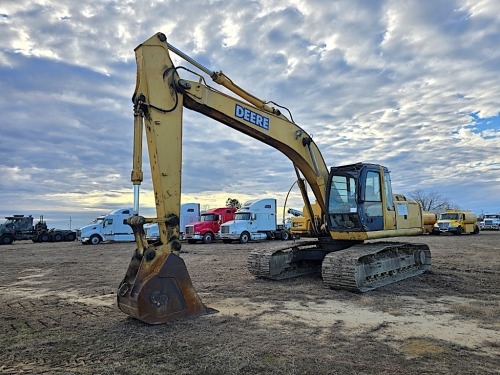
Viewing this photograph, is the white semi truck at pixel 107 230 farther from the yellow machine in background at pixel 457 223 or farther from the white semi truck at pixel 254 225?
the yellow machine in background at pixel 457 223

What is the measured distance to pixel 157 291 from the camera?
6.26 meters

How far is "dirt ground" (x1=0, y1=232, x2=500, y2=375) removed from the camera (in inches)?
185

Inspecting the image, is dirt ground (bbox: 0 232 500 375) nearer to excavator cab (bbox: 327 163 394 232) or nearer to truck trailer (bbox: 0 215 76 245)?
excavator cab (bbox: 327 163 394 232)

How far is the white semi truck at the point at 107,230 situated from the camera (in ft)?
99.3

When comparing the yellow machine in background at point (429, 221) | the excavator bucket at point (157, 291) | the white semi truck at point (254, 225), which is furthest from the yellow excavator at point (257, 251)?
the yellow machine in background at point (429, 221)

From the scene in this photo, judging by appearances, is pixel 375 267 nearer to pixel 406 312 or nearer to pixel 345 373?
pixel 406 312

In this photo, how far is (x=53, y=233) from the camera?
37.3 meters

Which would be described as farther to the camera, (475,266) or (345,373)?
(475,266)

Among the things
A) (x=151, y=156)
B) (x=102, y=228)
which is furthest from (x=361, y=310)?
(x=102, y=228)

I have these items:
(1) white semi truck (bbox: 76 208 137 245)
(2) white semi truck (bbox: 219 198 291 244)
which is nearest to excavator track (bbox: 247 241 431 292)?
(2) white semi truck (bbox: 219 198 291 244)

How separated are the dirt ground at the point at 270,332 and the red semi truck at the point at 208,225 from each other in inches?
749

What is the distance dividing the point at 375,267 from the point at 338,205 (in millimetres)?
1663

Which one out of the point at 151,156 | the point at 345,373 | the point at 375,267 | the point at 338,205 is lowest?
the point at 345,373

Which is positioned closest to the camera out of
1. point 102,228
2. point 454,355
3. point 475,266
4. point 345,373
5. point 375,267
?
point 345,373
